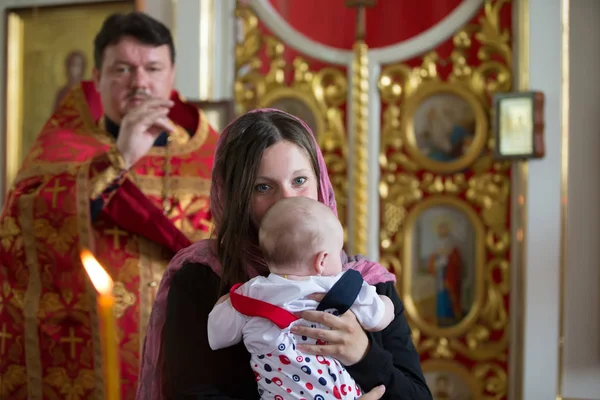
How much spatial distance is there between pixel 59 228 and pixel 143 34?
2.27 feet

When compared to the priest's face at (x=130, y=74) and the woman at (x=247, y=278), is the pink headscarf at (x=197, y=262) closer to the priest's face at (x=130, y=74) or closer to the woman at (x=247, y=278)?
the woman at (x=247, y=278)

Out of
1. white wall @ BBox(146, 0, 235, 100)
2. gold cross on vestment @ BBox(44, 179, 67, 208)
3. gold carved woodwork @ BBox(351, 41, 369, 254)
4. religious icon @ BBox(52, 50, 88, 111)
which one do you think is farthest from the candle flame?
religious icon @ BBox(52, 50, 88, 111)

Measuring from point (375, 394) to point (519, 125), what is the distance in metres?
2.33

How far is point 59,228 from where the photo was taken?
8.63 feet

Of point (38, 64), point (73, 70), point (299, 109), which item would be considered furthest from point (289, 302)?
point (38, 64)

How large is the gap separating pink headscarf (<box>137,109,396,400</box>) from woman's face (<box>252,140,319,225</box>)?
0.27 feet

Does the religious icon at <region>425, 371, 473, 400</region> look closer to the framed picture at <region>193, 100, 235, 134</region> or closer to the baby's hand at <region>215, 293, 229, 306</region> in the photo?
the framed picture at <region>193, 100, 235, 134</region>

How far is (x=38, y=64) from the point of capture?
4.48 metres

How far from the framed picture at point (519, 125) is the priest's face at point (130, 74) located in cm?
153

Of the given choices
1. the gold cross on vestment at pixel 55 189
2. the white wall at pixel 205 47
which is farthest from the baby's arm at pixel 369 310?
the white wall at pixel 205 47

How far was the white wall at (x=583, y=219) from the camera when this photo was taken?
349 cm

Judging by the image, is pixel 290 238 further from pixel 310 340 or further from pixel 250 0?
pixel 250 0

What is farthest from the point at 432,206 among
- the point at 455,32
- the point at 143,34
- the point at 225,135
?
the point at 225,135

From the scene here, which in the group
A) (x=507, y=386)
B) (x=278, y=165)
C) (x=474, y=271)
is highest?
(x=278, y=165)
